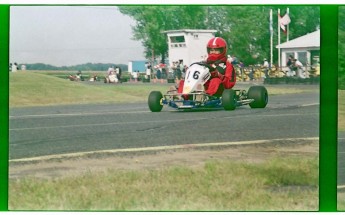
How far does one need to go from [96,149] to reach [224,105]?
145 cm

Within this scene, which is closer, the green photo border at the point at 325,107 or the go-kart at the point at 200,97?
the green photo border at the point at 325,107

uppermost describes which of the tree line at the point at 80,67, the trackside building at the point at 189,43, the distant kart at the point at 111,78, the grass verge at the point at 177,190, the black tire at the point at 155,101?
the trackside building at the point at 189,43

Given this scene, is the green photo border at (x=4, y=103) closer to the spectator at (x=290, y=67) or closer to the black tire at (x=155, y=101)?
the black tire at (x=155, y=101)

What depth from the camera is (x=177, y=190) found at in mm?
9148

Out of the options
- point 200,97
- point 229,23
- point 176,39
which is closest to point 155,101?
point 200,97

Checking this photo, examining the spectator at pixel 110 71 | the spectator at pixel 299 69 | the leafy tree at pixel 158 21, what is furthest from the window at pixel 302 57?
the spectator at pixel 110 71

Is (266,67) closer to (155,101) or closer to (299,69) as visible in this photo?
(299,69)

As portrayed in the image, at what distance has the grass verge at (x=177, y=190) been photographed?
9.11 m

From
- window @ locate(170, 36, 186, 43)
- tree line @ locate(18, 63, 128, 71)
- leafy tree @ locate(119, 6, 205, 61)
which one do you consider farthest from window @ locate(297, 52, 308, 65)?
tree line @ locate(18, 63, 128, 71)

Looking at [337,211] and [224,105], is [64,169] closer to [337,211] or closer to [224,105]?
[224,105]

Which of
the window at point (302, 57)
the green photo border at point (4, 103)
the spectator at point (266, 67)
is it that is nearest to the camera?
the green photo border at point (4, 103)

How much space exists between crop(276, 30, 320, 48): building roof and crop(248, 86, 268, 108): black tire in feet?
1.80

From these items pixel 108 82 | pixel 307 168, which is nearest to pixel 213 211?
pixel 307 168

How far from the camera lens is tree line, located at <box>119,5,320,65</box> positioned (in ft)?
30.1
